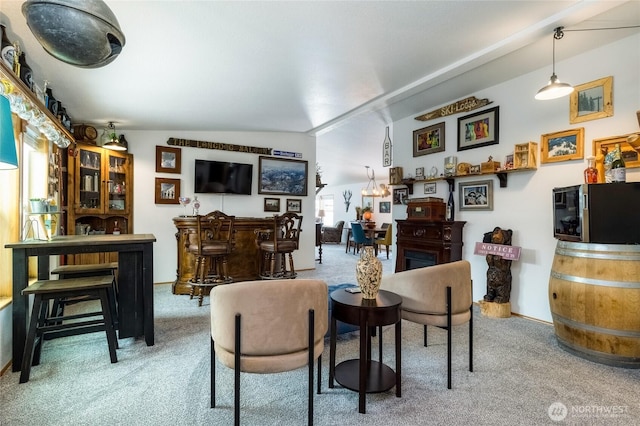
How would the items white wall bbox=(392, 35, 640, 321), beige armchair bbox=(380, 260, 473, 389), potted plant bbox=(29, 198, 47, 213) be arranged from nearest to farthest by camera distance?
beige armchair bbox=(380, 260, 473, 389) → potted plant bbox=(29, 198, 47, 213) → white wall bbox=(392, 35, 640, 321)

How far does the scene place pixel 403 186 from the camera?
516 centimetres

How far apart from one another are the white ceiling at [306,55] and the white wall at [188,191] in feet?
1.98

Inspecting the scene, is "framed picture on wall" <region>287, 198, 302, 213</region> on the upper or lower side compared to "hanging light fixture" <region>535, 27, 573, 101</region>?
lower

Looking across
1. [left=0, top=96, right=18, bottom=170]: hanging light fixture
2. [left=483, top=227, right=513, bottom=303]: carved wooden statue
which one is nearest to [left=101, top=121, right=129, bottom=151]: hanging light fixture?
[left=0, top=96, right=18, bottom=170]: hanging light fixture

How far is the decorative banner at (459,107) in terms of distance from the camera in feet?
12.9

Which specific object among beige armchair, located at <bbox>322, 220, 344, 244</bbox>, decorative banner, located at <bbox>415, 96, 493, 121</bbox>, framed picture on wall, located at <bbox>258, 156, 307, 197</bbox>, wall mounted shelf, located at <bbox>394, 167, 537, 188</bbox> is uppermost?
decorative banner, located at <bbox>415, 96, 493, 121</bbox>

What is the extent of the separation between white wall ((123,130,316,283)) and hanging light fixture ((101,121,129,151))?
0.18m

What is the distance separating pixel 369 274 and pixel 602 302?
179 cm

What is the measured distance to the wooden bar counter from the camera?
4363mm

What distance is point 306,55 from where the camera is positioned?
9.50 feet

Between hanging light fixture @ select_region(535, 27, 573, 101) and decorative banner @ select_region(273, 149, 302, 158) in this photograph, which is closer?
hanging light fixture @ select_region(535, 27, 573, 101)

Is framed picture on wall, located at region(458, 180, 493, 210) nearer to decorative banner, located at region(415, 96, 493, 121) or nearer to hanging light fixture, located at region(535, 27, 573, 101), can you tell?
decorative banner, located at region(415, 96, 493, 121)

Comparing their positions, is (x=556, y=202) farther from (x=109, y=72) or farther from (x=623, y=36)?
(x=109, y=72)

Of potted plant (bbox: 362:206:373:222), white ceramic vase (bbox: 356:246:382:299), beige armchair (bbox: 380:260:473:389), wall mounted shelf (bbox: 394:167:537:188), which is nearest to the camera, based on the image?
white ceramic vase (bbox: 356:246:382:299)
